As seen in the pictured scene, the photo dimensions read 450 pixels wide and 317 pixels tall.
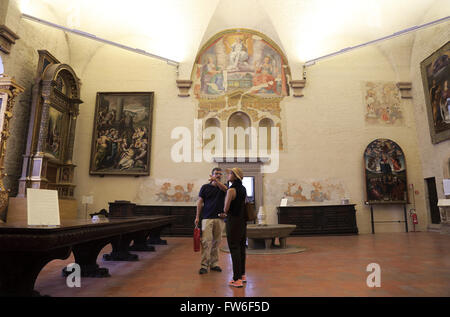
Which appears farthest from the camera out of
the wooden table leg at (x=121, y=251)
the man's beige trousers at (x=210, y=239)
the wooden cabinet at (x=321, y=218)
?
the wooden cabinet at (x=321, y=218)

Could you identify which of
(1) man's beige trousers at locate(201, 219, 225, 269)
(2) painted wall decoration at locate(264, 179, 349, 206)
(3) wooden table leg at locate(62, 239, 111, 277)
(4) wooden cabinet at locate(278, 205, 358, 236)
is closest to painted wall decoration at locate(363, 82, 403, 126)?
(2) painted wall decoration at locate(264, 179, 349, 206)

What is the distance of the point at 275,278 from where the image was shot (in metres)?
3.92

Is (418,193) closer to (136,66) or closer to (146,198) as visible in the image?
(146,198)

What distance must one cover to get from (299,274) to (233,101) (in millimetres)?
9795

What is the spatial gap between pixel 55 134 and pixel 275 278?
401 inches

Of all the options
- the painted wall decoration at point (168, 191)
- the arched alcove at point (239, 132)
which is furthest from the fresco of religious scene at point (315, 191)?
the painted wall decoration at point (168, 191)

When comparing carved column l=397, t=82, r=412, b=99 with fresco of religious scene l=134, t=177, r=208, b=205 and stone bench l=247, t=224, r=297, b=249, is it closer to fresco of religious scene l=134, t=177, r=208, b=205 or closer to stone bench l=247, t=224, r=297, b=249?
fresco of religious scene l=134, t=177, r=208, b=205

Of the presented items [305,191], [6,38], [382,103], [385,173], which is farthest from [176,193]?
[382,103]

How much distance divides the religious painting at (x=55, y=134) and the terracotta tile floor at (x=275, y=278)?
268 inches

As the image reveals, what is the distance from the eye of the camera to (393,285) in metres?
3.45

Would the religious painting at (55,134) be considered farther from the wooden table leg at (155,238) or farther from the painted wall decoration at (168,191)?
the wooden table leg at (155,238)

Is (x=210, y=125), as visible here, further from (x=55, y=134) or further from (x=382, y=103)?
(x=382, y=103)

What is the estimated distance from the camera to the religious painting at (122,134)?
486 inches

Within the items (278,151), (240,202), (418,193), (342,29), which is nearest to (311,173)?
(278,151)
